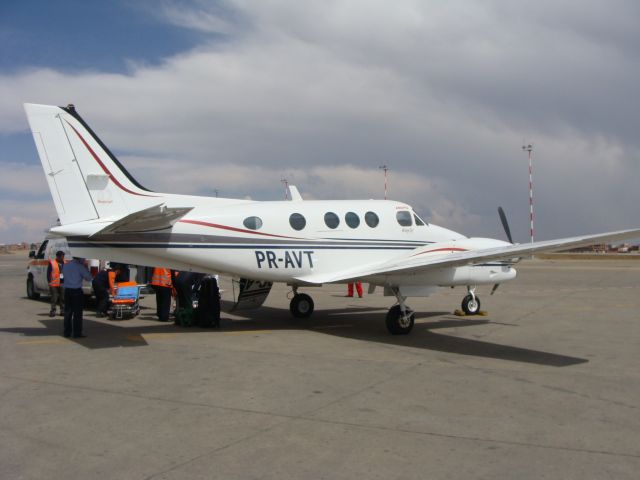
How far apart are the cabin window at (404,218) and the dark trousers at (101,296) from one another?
8564 mm

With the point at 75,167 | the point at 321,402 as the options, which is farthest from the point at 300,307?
the point at 321,402

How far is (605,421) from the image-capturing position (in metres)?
6.68

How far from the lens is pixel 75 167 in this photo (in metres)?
12.0

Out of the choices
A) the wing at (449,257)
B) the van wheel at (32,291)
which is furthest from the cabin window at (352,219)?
the van wheel at (32,291)

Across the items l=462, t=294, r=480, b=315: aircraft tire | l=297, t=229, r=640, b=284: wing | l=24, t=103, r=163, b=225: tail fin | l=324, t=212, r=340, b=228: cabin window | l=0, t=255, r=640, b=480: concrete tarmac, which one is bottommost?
l=0, t=255, r=640, b=480: concrete tarmac

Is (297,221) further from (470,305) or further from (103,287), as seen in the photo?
(103,287)

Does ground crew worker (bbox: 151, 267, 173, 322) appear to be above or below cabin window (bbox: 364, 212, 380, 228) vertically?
below

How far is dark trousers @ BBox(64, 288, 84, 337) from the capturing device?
12.1 m

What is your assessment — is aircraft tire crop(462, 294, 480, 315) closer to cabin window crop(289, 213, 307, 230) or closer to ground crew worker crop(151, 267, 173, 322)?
cabin window crop(289, 213, 307, 230)

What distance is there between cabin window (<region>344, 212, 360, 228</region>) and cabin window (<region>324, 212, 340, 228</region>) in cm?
23

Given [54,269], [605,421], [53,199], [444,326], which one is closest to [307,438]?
[605,421]

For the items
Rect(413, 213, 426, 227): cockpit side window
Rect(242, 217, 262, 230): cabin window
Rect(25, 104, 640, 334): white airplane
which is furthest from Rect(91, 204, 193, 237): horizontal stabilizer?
Rect(413, 213, 426, 227): cockpit side window

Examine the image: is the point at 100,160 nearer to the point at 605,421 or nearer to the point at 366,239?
the point at 366,239

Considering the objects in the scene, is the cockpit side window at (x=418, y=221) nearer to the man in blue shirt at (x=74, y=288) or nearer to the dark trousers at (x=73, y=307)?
the man in blue shirt at (x=74, y=288)
